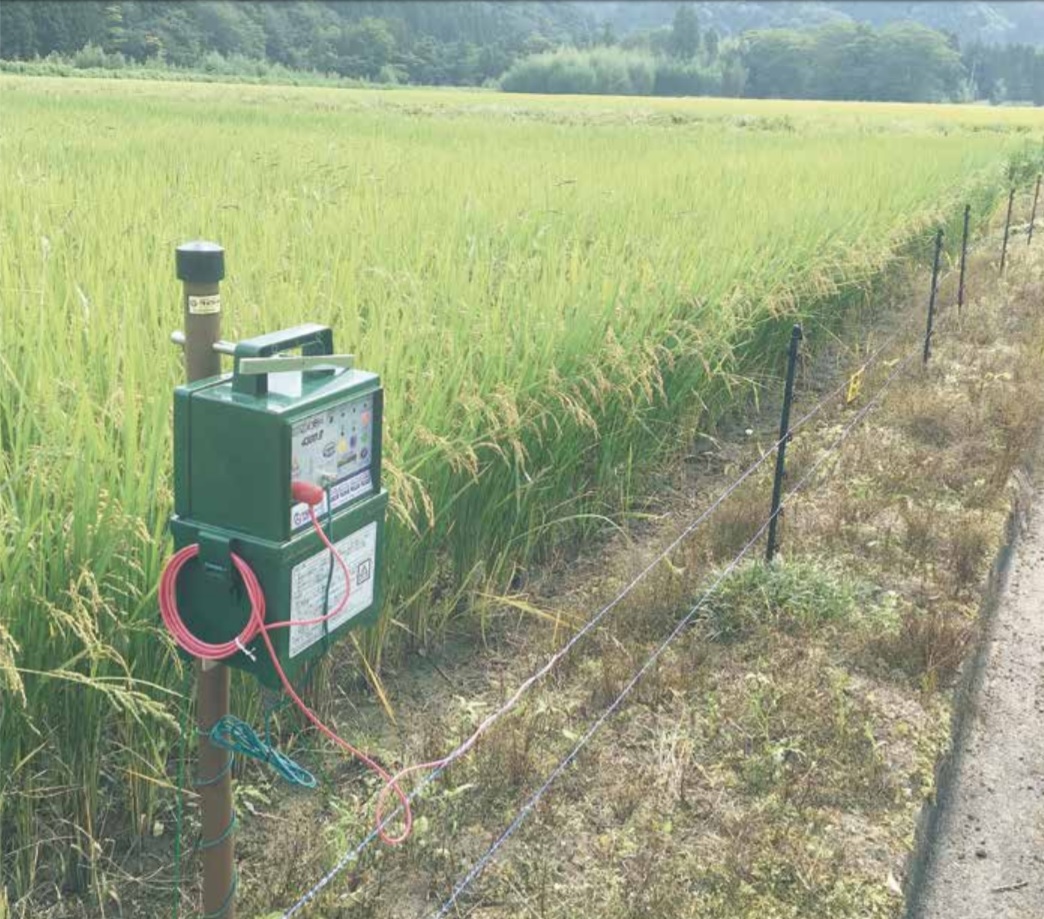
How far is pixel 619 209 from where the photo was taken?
265 inches

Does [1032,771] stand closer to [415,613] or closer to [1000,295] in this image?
[415,613]

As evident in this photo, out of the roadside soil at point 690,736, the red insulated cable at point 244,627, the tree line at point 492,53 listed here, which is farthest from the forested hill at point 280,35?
the red insulated cable at point 244,627

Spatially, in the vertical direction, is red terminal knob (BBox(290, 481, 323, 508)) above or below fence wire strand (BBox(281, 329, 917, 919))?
above

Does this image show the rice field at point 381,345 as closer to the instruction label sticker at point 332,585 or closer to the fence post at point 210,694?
the fence post at point 210,694

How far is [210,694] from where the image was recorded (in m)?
1.58

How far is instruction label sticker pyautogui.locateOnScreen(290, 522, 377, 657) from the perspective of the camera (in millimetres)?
1540

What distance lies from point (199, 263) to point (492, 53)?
9522 cm

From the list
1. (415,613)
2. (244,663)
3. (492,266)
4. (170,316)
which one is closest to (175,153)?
(492,266)

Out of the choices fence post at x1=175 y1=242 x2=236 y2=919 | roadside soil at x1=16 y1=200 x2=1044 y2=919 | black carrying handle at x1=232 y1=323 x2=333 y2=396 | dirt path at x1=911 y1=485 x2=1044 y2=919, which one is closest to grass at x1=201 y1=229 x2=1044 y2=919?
roadside soil at x1=16 y1=200 x2=1044 y2=919

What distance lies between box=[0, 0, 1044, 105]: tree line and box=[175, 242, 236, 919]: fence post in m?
55.0

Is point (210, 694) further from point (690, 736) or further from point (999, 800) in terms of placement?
point (999, 800)

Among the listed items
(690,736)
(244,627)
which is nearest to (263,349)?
(244,627)

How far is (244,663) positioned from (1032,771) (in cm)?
243

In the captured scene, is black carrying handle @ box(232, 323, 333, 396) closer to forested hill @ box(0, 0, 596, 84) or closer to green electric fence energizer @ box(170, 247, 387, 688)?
green electric fence energizer @ box(170, 247, 387, 688)
